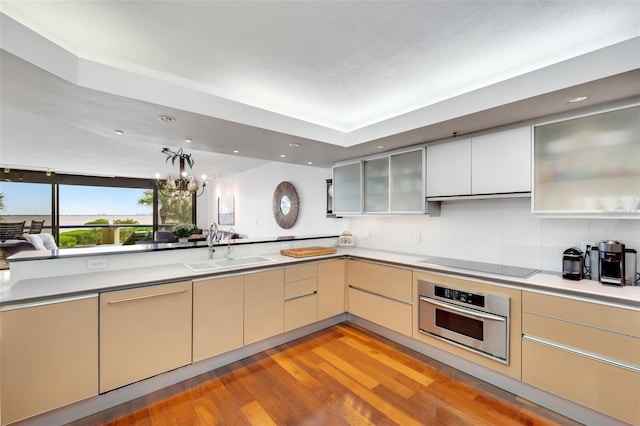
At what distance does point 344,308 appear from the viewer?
3252 mm

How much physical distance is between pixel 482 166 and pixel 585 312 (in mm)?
1241

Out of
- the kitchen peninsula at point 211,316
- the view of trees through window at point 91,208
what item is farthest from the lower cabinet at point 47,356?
the view of trees through window at point 91,208

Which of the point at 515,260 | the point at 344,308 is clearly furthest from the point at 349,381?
the point at 515,260

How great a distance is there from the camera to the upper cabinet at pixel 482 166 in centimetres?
213

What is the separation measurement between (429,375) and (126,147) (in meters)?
5.10

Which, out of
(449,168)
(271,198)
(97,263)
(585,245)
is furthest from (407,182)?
(271,198)

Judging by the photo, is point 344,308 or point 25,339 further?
point 344,308

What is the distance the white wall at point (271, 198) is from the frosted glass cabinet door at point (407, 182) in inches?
46.6

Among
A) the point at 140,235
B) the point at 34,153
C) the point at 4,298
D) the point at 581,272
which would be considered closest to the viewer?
the point at 4,298

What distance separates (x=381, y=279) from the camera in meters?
2.87

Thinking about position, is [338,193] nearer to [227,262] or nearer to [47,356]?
[227,262]

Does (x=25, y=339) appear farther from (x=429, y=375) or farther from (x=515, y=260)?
(x=515, y=260)

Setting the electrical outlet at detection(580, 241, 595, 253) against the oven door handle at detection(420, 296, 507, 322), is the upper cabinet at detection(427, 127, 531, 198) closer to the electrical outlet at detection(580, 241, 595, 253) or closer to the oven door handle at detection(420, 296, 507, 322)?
the electrical outlet at detection(580, 241, 595, 253)

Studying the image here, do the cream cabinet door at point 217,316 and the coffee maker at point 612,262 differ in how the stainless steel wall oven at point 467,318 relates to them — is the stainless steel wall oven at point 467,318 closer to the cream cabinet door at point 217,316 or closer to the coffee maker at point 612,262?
the coffee maker at point 612,262
